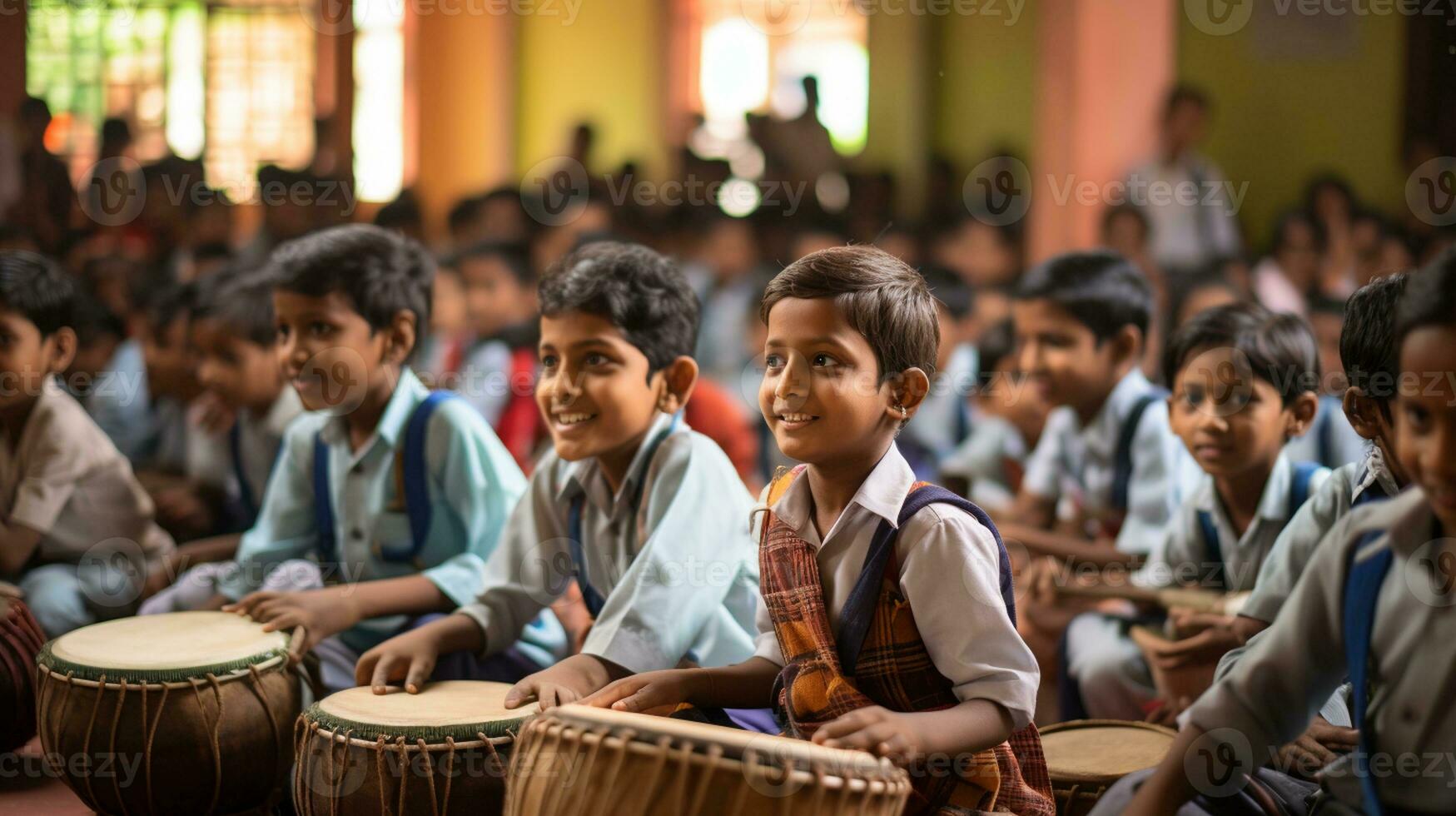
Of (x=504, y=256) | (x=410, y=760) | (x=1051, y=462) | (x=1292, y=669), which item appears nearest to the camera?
(x=1292, y=669)

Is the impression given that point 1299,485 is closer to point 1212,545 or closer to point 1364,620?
point 1212,545

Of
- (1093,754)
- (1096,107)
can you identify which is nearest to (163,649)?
(1093,754)

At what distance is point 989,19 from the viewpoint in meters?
9.32

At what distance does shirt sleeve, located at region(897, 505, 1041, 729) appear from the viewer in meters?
1.84

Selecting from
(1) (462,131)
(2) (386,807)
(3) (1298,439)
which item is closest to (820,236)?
(1) (462,131)

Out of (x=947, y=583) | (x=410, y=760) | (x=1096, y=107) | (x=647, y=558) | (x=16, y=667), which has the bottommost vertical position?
(x=16, y=667)

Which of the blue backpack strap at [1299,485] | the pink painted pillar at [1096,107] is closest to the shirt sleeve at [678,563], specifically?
the blue backpack strap at [1299,485]

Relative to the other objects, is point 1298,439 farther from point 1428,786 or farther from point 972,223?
point 972,223

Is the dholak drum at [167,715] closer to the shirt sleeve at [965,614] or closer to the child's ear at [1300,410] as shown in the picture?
the shirt sleeve at [965,614]

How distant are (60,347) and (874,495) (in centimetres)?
230

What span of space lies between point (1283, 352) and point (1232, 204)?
6.38 metres

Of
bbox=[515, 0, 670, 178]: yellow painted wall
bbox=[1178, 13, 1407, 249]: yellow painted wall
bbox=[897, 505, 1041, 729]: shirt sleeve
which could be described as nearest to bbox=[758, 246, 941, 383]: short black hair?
bbox=[897, 505, 1041, 729]: shirt sleeve

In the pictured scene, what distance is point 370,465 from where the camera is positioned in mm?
3025

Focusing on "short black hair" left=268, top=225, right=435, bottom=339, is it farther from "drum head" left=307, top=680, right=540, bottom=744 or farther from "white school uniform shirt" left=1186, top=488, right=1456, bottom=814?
"white school uniform shirt" left=1186, top=488, right=1456, bottom=814
